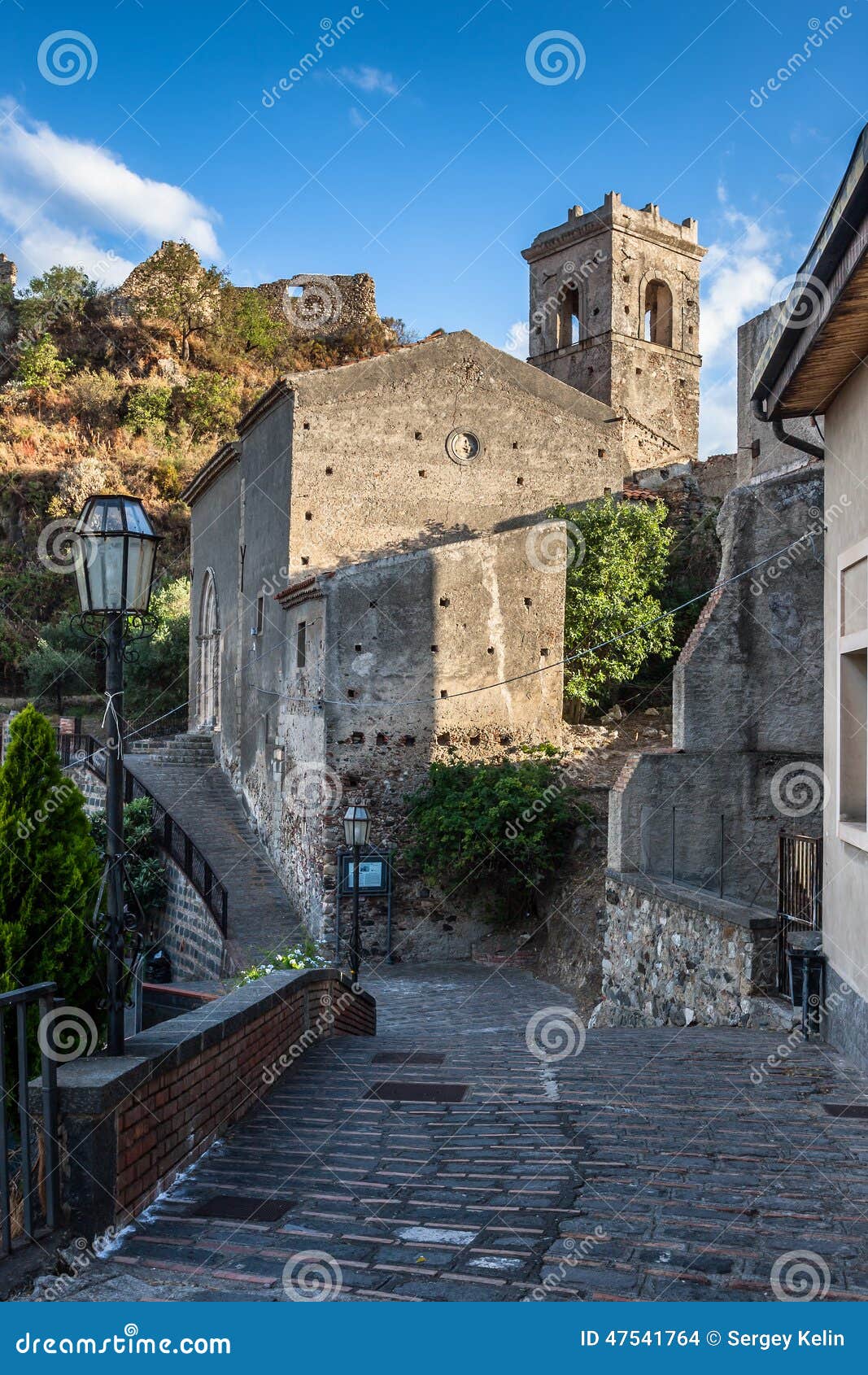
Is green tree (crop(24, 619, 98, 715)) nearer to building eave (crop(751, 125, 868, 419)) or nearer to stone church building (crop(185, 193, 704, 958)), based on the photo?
stone church building (crop(185, 193, 704, 958))

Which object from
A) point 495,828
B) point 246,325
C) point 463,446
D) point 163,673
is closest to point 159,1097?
point 495,828

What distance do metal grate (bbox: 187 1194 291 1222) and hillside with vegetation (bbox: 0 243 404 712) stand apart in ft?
93.5

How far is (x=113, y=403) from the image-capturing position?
44.1m

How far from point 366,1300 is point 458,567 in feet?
44.0

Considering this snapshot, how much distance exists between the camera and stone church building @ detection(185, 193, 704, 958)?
1560cm

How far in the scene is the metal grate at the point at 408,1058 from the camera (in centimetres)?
709

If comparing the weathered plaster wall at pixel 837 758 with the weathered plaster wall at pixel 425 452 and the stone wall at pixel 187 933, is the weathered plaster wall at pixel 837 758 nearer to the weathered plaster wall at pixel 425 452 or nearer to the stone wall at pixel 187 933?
the stone wall at pixel 187 933

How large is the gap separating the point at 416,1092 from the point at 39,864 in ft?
8.09

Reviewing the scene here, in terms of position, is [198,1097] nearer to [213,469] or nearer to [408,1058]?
[408,1058]

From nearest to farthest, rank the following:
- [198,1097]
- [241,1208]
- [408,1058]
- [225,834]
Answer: [241,1208]
[198,1097]
[408,1058]
[225,834]

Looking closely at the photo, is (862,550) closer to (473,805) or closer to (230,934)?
(473,805)

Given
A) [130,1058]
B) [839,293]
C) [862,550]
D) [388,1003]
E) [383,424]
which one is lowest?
[388,1003]

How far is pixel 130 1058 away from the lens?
4.00m

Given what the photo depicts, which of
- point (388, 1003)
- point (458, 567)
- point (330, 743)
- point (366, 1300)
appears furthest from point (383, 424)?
point (366, 1300)
